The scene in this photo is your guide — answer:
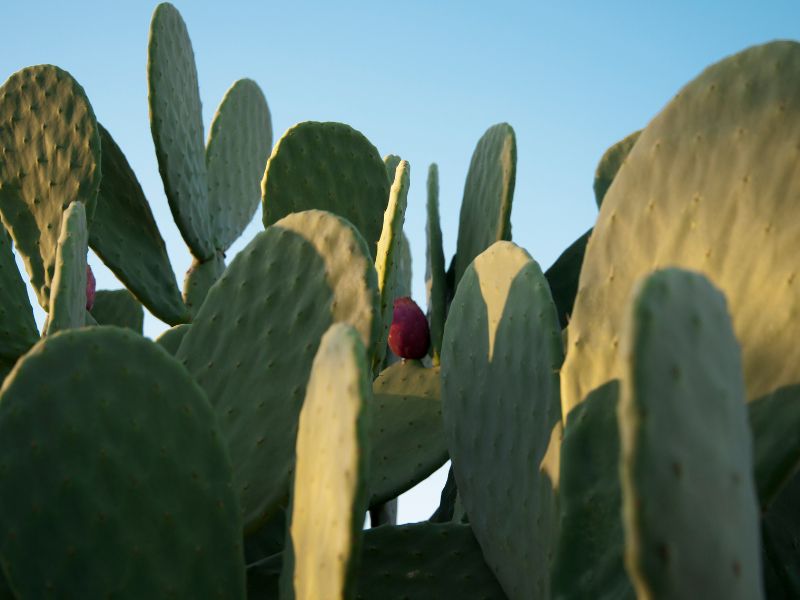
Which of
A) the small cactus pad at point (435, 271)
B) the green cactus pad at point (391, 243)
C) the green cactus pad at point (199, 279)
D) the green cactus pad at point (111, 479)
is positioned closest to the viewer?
the green cactus pad at point (111, 479)

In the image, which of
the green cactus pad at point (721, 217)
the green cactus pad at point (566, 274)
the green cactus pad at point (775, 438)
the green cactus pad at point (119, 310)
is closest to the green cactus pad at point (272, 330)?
the green cactus pad at point (721, 217)

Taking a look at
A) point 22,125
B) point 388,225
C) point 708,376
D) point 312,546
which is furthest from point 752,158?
point 22,125

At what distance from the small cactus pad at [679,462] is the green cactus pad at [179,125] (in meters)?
1.94

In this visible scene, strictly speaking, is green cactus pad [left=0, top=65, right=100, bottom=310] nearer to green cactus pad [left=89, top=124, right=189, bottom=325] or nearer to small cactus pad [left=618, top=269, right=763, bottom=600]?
green cactus pad [left=89, top=124, right=189, bottom=325]

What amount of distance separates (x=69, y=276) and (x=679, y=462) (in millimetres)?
1187

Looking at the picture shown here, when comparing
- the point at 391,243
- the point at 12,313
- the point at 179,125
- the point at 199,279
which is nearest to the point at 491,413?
the point at 391,243

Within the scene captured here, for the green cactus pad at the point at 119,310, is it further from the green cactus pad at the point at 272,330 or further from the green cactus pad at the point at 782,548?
the green cactus pad at the point at 782,548

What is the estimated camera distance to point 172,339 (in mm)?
1830

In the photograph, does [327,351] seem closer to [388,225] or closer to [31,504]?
[31,504]

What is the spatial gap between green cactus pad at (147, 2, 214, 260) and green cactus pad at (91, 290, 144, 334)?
0.43 m

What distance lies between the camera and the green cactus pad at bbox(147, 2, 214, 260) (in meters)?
2.40

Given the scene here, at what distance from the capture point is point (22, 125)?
7.68ft

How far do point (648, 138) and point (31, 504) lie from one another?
77 cm

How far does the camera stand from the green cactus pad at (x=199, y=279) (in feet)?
9.09
